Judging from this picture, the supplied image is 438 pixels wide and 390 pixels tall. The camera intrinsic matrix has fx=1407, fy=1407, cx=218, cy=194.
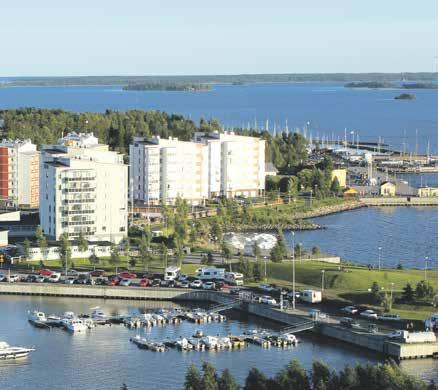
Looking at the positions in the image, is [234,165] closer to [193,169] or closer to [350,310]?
[193,169]

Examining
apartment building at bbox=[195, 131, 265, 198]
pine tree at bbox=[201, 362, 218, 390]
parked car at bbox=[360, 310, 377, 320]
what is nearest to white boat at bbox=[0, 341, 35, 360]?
pine tree at bbox=[201, 362, 218, 390]

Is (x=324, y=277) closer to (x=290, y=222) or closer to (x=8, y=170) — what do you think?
(x=290, y=222)

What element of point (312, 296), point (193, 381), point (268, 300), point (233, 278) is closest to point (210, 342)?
point (268, 300)

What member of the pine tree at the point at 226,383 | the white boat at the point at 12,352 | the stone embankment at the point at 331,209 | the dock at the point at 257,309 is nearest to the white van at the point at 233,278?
the dock at the point at 257,309

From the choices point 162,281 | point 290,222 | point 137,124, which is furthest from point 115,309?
point 137,124

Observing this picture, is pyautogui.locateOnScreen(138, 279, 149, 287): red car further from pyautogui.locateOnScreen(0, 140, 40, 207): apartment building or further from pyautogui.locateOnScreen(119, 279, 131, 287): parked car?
pyautogui.locateOnScreen(0, 140, 40, 207): apartment building

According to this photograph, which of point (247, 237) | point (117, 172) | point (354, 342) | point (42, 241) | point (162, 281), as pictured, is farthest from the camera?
point (247, 237)
